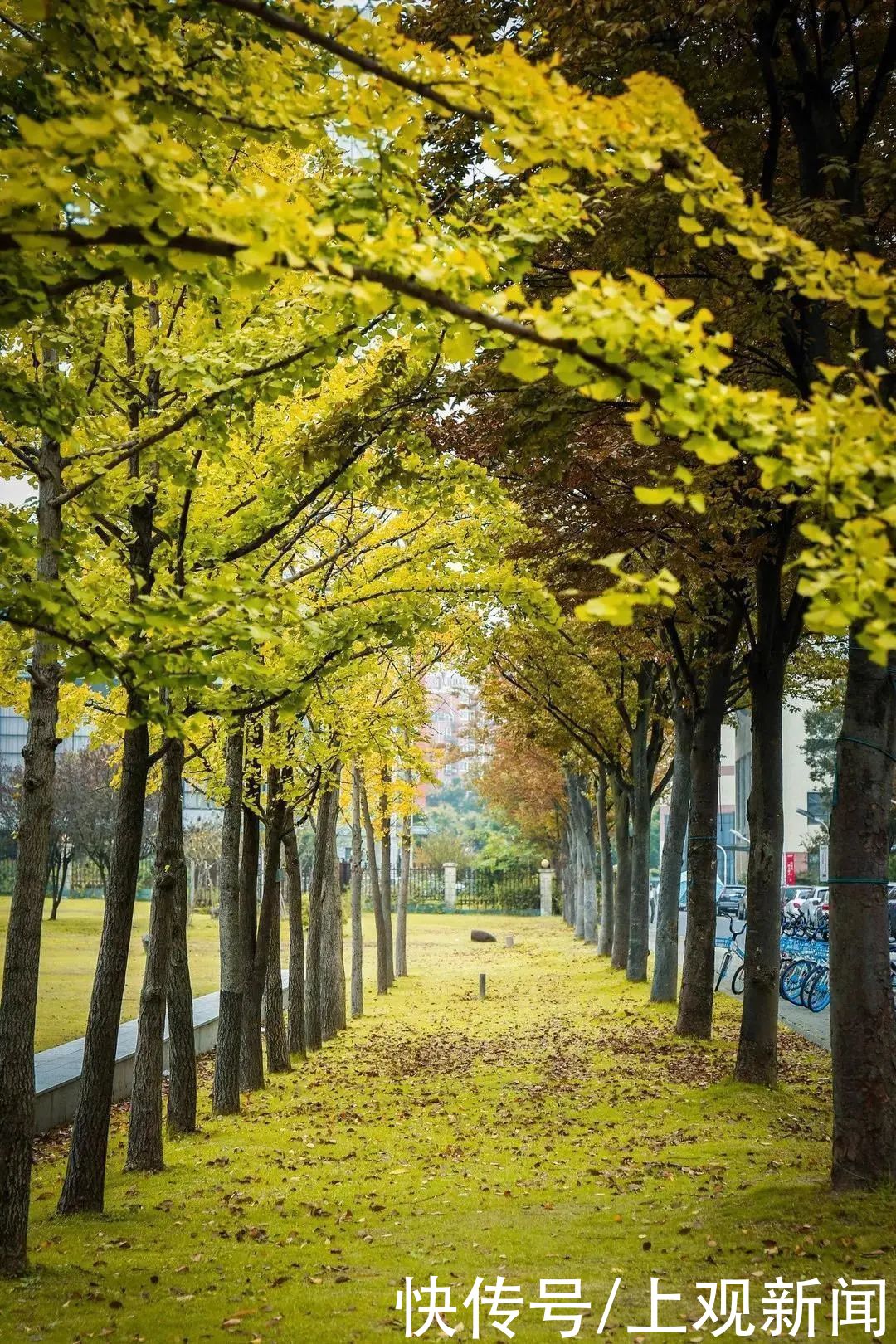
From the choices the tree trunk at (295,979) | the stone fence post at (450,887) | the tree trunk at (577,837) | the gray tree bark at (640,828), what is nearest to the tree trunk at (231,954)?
the tree trunk at (295,979)

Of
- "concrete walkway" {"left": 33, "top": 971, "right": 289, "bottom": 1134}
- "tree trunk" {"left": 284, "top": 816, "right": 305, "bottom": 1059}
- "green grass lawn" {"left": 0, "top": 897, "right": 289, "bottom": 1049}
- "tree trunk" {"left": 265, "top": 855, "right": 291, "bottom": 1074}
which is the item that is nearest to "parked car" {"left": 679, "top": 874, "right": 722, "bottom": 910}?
"tree trunk" {"left": 284, "top": 816, "right": 305, "bottom": 1059}

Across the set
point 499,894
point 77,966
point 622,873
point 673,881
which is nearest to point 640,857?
point 622,873

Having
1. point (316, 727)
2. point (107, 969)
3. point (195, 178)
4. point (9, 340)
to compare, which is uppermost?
point (9, 340)

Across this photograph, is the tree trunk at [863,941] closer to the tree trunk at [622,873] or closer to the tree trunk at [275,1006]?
the tree trunk at [275,1006]

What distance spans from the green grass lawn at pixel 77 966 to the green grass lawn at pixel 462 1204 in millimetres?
4652

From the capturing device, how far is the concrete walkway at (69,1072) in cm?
1102

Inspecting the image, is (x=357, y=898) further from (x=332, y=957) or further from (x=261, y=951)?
(x=261, y=951)

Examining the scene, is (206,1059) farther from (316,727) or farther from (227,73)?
(227,73)

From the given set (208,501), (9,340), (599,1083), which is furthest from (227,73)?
(599,1083)

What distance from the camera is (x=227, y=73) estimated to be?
14.2 ft

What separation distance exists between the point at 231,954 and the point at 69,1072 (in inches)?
→ 90.0

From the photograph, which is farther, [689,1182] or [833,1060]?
[689,1182]

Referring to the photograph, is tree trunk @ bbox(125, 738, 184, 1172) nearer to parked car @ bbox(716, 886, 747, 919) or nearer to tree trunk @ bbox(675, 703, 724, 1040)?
tree trunk @ bbox(675, 703, 724, 1040)

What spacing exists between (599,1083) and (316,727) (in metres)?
4.73
